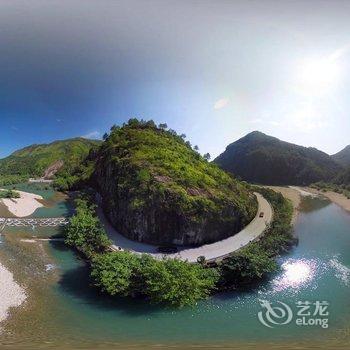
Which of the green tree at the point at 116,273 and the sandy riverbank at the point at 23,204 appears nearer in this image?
the green tree at the point at 116,273

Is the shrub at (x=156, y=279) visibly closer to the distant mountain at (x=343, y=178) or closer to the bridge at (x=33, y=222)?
the bridge at (x=33, y=222)

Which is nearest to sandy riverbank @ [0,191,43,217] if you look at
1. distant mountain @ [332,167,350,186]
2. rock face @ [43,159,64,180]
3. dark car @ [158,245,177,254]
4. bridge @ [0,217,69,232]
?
bridge @ [0,217,69,232]

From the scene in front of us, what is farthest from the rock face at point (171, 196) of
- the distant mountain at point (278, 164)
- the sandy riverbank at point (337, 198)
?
the sandy riverbank at point (337, 198)

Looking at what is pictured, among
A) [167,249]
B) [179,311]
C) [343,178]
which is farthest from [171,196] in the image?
[343,178]

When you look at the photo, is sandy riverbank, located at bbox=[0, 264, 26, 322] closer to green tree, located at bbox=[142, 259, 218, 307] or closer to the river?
the river

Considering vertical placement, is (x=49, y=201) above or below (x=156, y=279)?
above

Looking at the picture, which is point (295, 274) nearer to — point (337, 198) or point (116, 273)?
point (116, 273)
